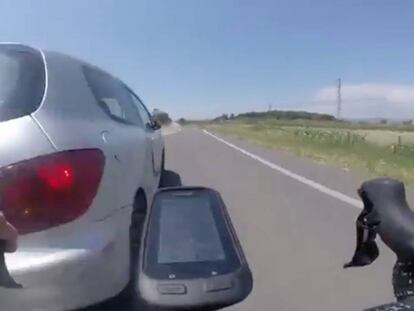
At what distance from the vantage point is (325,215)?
801 cm

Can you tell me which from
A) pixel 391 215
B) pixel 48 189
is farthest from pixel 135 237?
pixel 391 215

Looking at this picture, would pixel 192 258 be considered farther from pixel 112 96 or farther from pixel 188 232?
pixel 112 96

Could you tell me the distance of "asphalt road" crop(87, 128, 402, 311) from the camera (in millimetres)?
4430

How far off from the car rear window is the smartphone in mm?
843

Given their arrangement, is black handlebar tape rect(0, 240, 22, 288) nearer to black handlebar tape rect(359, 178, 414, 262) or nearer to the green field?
black handlebar tape rect(359, 178, 414, 262)

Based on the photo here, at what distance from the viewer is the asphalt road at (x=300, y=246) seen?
174 inches

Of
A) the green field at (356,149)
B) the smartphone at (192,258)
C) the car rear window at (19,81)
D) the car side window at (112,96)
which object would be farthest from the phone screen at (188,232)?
the green field at (356,149)

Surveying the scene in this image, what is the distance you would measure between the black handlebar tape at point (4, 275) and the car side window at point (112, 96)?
1.35 m

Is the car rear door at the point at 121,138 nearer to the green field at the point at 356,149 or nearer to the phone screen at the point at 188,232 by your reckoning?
the phone screen at the point at 188,232

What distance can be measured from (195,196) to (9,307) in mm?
1090

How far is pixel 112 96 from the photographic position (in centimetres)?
425

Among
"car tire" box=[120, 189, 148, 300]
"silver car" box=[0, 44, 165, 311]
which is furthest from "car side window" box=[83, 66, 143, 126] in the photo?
"car tire" box=[120, 189, 148, 300]

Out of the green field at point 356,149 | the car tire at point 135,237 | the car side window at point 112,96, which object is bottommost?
the green field at point 356,149

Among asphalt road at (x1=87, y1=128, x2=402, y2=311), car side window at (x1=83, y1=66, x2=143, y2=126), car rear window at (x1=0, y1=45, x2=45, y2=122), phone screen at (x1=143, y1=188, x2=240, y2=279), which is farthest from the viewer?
asphalt road at (x1=87, y1=128, x2=402, y2=311)
